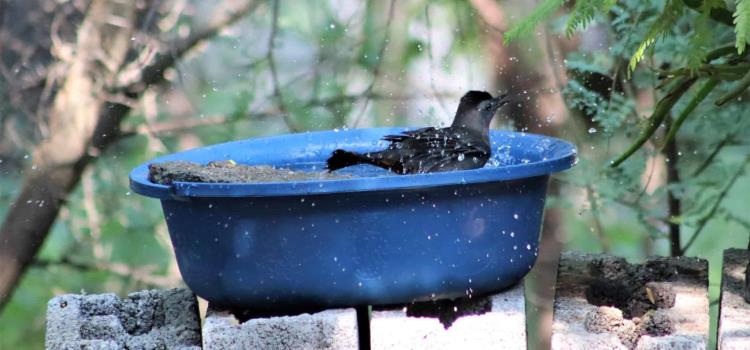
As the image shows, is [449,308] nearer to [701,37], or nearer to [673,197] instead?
[701,37]

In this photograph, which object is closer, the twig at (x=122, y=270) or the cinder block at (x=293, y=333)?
the cinder block at (x=293, y=333)

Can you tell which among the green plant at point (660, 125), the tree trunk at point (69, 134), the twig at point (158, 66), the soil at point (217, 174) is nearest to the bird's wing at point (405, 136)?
the soil at point (217, 174)

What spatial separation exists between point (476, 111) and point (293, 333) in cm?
116

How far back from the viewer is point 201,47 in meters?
5.41

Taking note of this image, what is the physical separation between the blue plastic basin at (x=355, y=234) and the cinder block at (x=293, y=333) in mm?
73

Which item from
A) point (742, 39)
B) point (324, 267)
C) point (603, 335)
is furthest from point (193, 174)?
point (742, 39)

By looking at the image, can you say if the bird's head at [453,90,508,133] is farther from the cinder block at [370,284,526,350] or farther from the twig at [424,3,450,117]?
the twig at [424,3,450,117]

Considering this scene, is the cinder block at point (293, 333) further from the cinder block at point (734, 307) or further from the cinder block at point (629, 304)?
the cinder block at point (734, 307)

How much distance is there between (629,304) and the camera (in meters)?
3.07

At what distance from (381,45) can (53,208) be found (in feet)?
5.62

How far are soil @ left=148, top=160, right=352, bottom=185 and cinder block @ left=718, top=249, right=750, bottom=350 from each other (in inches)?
40.2

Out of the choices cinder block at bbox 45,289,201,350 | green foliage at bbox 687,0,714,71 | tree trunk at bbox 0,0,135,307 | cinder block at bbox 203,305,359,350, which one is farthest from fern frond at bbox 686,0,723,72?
tree trunk at bbox 0,0,135,307

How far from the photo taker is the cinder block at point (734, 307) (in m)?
2.63

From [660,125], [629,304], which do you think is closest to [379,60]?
[660,125]
